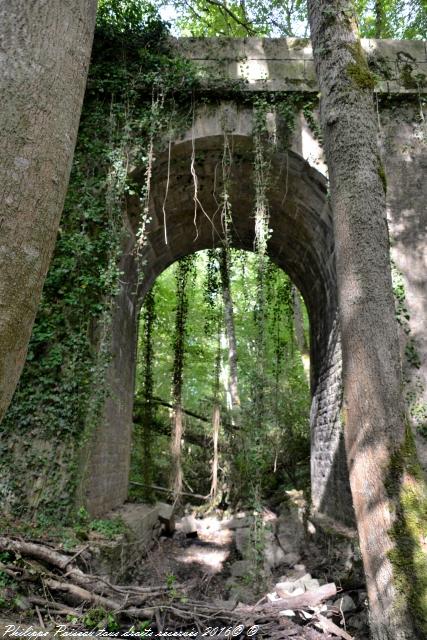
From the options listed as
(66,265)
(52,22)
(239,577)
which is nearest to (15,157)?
(52,22)

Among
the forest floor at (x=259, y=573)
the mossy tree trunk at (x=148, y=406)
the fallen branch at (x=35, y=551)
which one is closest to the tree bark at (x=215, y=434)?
the forest floor at (x=259, y=573)

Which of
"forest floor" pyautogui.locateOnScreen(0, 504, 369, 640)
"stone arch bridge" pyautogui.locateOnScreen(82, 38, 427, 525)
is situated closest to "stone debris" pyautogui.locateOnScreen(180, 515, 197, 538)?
"stone arch bridge" pyautogui.locateOnScreen(82, 38, 427, 525)

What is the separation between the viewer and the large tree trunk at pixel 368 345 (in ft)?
9.07

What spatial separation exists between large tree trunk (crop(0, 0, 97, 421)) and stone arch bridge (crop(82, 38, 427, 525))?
14.6 feet

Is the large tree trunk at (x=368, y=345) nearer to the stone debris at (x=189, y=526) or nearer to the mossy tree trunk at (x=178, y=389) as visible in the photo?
the mossy tree trunk at (x=178, y=389)

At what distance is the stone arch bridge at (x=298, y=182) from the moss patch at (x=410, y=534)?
3452 millimetres

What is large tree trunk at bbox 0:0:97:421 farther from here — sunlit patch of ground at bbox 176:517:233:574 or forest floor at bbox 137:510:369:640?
sunlit patch of ground at bbox 176:517:233:574

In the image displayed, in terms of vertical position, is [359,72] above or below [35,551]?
above

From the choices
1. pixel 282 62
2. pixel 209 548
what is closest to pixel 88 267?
pixel 282 62

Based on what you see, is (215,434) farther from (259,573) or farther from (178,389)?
(259,573)

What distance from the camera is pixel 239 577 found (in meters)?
6.37

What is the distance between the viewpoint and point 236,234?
952 cm

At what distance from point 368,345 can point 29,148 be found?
2328 mm

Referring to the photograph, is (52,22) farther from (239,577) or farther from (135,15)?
(239,577)
